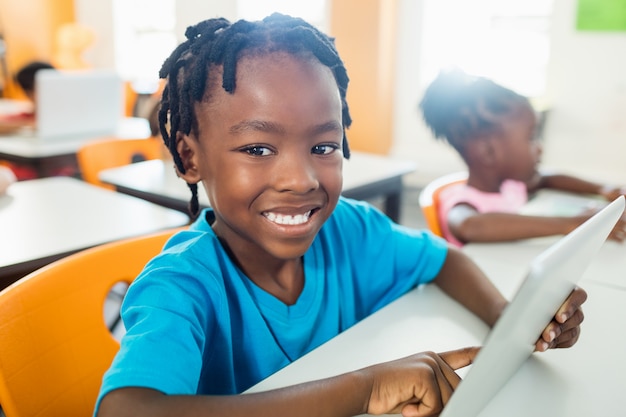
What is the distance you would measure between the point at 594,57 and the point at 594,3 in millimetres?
243

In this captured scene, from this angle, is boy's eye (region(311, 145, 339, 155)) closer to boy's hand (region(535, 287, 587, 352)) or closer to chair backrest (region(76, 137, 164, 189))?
boy's hand (region(535, 287, 587, 352))

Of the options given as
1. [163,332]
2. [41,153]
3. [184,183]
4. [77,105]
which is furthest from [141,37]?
[163,332]

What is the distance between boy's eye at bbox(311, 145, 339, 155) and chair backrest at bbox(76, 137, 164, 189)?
1.44m

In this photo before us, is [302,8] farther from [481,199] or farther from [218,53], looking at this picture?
[218,53]

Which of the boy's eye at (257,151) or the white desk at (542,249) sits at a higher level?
the boy's eye at (257,151)

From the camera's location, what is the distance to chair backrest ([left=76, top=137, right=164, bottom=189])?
2119mm

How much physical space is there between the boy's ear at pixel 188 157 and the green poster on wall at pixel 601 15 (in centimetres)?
248

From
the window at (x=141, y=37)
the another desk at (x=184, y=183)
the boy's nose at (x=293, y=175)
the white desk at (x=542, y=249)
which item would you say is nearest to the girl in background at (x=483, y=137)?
the white desk at (x=542, y=249)

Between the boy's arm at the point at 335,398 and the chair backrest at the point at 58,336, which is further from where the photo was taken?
the chair backrest at the point at 58,336

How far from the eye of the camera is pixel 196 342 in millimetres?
660

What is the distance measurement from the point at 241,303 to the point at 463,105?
3.44ft

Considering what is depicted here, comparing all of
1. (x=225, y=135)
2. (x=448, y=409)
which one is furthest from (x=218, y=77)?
(x=448, y=409)

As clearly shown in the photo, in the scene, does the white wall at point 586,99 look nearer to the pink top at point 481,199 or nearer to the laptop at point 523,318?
the pink top at point 481,199

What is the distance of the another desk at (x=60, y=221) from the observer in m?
1.26
